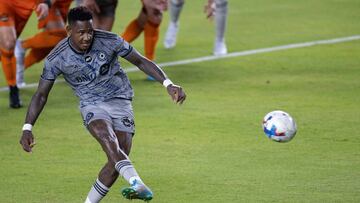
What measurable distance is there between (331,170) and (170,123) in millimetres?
2902

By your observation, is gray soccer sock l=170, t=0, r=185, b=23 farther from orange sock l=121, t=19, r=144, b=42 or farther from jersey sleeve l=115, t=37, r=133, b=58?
jersey sleeve l=115, t=37, r=133, b=58

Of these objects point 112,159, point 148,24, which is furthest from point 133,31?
point 112,159

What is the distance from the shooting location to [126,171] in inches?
304

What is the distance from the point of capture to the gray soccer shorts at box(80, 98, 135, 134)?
327 inches

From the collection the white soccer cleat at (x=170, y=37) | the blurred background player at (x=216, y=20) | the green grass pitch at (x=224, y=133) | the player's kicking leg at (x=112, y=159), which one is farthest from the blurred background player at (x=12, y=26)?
the player's kicking leg at (x=112, y=159)

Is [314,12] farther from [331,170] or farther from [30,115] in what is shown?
[30,115]

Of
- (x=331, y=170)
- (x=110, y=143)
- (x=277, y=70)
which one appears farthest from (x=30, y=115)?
(x=277, y=70)

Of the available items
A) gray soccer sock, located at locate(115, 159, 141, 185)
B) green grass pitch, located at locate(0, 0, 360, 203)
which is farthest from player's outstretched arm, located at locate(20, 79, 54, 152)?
green grass pitch, located at locate(0, 0, 360, 203)

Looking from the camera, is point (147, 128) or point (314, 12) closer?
point (147, 128)

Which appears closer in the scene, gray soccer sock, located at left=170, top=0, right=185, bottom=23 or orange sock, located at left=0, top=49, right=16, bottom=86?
orange sock, located at left=0, top=49, right=16, bottom=86

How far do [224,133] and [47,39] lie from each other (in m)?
3.39

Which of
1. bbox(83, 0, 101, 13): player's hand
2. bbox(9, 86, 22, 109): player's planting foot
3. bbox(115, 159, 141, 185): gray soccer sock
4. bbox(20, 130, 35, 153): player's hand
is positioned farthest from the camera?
bbox(83, 0, 101, 13): player's hand

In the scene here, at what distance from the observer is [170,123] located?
486 inches

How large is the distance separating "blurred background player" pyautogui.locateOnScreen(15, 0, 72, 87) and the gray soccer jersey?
17.6 ft
